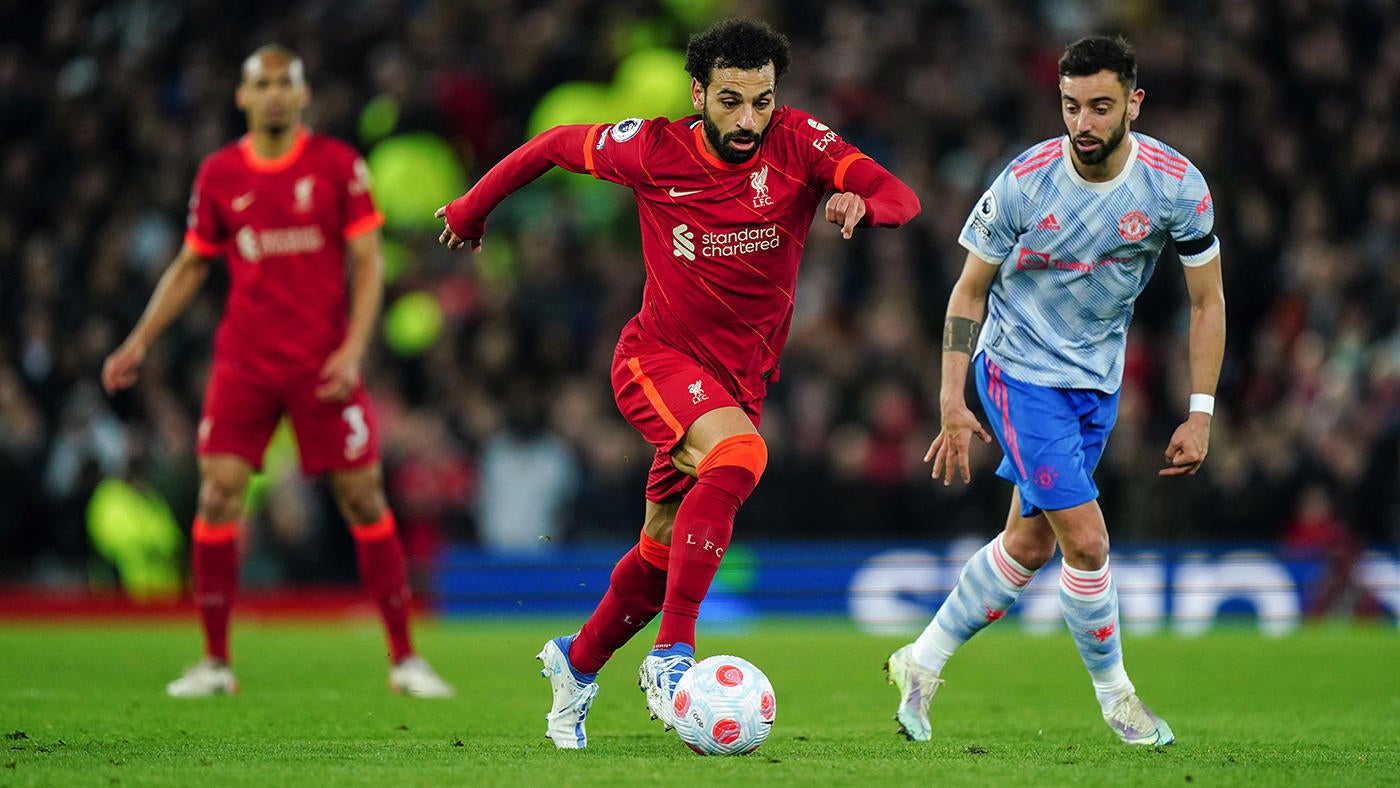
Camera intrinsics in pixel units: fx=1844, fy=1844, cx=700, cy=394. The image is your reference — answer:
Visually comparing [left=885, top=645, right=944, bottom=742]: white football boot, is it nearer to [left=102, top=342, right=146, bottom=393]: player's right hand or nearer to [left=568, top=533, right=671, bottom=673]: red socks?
[left=568, top=533, right=671, bottom=673]: red socks

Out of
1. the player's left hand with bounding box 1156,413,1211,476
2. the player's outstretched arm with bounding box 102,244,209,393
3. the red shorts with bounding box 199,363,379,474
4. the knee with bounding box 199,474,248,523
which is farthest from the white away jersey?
the player's outstretched arm with bounding box 102,244,209,393

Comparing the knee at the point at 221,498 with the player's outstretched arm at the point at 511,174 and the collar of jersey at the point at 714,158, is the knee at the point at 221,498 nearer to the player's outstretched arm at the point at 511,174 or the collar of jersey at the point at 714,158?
the player's outstretched arm at the point at 511,174

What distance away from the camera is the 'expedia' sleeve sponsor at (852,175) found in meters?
5.98

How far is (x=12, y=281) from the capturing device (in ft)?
57.0

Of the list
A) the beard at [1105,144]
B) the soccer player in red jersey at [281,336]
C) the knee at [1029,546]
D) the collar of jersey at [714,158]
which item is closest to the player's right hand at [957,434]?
the knee at [1029,546]

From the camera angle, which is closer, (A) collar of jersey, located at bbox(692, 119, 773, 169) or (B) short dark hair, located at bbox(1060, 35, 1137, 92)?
(B) short dark hair, located at bbox(1060, 35, 1137, 92)

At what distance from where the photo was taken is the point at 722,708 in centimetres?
575

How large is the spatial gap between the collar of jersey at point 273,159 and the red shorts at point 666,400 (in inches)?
113

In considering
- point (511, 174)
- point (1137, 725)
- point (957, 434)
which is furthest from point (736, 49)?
point (1137, 725)

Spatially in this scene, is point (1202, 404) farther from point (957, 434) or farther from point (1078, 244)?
point (957, 434)

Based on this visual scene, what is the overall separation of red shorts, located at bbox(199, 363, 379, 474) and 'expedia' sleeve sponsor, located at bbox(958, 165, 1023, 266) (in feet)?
10.9

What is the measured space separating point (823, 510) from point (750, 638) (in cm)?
178

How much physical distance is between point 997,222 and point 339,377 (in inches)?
135

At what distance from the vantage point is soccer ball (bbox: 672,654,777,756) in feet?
18.9
